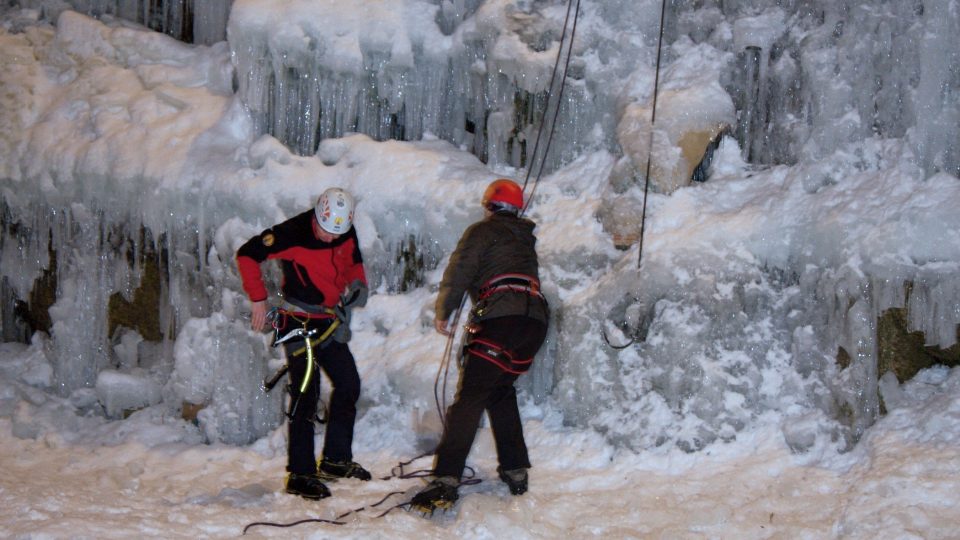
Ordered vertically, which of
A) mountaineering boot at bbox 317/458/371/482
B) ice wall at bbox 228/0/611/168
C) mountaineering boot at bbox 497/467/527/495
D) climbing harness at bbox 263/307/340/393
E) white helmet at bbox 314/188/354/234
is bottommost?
mountaineering boot at bbox 317/458/371/482

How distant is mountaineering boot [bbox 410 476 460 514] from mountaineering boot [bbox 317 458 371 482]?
0.67 metres

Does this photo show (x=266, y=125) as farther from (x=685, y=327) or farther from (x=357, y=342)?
(x=685, y=327)

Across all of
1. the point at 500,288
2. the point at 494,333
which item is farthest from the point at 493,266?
the point at 494,333

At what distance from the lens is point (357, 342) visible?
242 inches

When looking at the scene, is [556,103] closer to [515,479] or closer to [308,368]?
[308,368]

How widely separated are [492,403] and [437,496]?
52 centimetres

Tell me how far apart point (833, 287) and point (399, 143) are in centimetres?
316

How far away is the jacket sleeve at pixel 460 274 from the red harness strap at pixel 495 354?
208 mm

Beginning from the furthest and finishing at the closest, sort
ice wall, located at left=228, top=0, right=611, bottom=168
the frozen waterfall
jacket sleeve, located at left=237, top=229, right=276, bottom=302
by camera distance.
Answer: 1. ice wall, located at left=228, top=0, right=611, bottom=168
2. the frozen waterfall
3. jacket sleeve, located at left=237, top=229, right=276, bottom=302

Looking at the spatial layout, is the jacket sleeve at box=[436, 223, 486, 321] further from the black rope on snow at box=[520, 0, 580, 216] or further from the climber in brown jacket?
the black rope on snow at box=[520, 0, 580, 216]

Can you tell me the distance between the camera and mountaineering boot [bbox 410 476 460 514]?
4246mm

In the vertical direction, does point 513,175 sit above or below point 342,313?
above

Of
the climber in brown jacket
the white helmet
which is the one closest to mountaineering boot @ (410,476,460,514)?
the climber in brown jacket

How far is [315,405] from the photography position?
464 centimetres
